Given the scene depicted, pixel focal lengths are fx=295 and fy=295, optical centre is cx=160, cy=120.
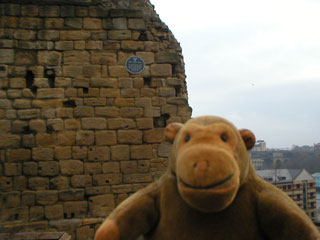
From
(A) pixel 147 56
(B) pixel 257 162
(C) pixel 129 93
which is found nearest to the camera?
(C) pixel 129 93

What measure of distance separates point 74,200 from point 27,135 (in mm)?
1254

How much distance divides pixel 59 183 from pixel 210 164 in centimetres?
382

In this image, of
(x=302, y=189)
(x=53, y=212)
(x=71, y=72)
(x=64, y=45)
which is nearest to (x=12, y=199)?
(x=53, y=212)

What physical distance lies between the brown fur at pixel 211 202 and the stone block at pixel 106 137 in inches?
123

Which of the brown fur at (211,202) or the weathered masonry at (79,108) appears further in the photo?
the weathered masonry at (79,108)

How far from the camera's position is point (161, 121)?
16.1 ft

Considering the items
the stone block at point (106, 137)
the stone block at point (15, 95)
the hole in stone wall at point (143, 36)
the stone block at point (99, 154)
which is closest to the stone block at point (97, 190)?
the stone block at point (99, 154)

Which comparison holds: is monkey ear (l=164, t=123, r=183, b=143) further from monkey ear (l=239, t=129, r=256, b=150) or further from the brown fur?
monkey ear (l=239, t=129, r=256, b=150)

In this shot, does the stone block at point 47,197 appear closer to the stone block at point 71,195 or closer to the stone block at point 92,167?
the stone block at point 71,195

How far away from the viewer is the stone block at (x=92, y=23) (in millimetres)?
4891

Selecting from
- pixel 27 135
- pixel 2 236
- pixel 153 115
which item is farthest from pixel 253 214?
pixel 27 135

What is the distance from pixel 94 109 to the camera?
4.74 meters

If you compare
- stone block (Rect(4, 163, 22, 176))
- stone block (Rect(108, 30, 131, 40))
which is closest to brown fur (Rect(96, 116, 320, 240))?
stone block (Rect(4, 163, 22, 176))

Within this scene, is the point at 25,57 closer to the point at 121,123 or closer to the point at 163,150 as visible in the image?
the point at 121,123
